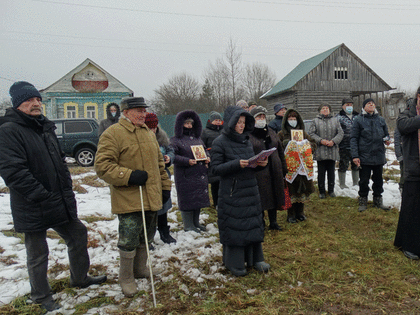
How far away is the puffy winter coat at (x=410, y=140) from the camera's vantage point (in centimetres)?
371

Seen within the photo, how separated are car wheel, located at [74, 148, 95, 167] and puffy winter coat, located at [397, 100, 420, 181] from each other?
10577mm

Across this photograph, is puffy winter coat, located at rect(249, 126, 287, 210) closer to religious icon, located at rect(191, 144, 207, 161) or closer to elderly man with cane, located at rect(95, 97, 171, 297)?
religious icon, located at rect(191, 144, 207, 161)

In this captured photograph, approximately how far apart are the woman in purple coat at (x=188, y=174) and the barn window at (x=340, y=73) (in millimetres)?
26156

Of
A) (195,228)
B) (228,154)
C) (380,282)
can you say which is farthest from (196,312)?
(195,228)

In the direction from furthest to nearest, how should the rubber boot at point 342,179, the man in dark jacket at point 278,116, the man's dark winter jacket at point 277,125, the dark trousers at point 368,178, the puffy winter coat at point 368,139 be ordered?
the rubber boot at point 342,179, the man's dark winter jacket at point 277,125, the man in dark jacket at point 278,116, the dark trousers at point 368,178, the puffy winter coat at point 368,139

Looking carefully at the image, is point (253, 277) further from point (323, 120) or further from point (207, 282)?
point (323, 120)

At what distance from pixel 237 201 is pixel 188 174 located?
162 cm

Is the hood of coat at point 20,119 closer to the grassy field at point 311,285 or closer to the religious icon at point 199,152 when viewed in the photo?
the grassy field at point 311,285

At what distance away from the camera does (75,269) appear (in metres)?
3.18

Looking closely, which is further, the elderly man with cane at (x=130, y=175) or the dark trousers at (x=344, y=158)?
the dark trousers at (x=344, y=158)

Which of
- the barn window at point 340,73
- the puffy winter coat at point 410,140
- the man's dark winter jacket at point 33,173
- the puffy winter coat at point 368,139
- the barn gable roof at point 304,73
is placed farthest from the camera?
the barn window at point 340,73

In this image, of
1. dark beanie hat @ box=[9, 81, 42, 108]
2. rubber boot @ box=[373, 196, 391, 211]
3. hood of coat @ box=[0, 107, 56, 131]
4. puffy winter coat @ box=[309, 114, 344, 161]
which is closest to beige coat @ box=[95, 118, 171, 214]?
hood of coat @ box=[0, 107, 56, 131]

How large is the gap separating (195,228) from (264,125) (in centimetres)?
199

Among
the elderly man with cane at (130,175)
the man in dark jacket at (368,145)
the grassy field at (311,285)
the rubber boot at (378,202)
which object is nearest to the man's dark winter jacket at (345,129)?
the man in dark jacket at (368,145)
